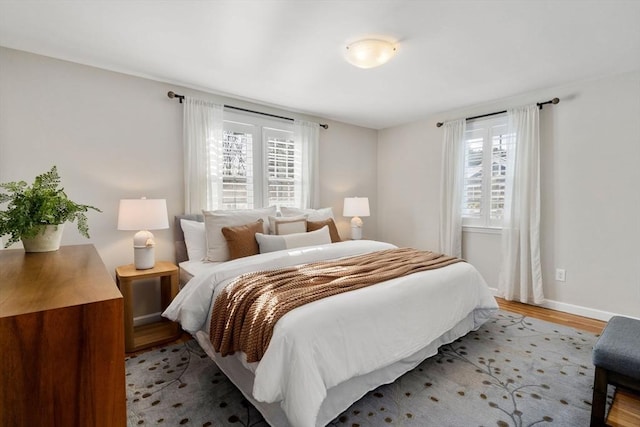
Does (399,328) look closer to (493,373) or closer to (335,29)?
(493,373)

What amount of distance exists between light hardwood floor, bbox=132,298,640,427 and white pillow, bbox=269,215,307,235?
1.25 meters

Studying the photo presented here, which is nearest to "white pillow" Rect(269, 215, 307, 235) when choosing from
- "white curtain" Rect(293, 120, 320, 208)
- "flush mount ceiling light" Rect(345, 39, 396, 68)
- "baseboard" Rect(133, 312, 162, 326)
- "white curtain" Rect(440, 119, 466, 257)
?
"white curtain" Rect(293, 120, 320, 208)

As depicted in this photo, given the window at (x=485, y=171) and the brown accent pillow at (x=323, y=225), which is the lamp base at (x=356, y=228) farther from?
the window at (x=485, y=171)

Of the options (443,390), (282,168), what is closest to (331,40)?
(282,168)

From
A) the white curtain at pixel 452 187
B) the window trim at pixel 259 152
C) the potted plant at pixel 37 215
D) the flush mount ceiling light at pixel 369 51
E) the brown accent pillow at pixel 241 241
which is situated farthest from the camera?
the white curtain at pixel 452 187

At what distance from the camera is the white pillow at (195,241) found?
2906 mm

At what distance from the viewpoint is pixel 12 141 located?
92.5 inches

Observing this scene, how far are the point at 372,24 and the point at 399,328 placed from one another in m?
2.00

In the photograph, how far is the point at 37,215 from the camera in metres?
1.31

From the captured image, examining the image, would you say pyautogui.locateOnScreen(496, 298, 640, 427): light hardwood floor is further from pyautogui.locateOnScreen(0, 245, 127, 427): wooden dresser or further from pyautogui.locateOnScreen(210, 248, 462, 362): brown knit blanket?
pyautogui.locateOnScreen(0, 245, 127, 427): wooden dresser

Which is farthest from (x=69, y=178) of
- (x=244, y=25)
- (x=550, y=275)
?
(x=550, y=275)

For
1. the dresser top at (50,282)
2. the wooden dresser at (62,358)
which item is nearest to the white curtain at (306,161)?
the dresser top at (50,282)

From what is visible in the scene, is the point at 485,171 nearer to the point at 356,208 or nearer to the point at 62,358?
the point at 356,208

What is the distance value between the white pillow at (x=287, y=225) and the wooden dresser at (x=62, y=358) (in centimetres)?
231
